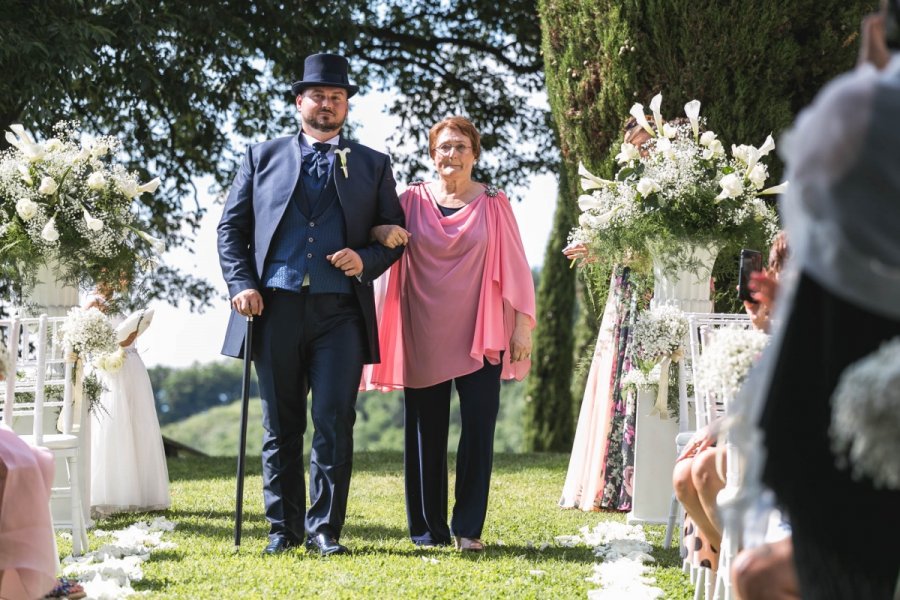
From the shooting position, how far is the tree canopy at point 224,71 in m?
10.5

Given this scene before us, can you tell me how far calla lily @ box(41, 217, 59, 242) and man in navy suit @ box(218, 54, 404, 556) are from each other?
105cm

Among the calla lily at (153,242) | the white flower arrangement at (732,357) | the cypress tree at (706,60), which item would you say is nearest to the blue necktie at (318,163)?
the calla lily at (153,242)

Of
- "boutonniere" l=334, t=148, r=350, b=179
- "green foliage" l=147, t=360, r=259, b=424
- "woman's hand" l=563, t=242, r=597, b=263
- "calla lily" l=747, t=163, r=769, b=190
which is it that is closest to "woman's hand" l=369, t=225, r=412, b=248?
"boutonniere" l=334, t=148, r=350, b=179

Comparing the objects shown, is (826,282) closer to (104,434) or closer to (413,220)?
(413,220)

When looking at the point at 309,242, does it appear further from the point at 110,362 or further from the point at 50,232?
the point at 110,362

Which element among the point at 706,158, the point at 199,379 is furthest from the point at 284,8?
the point at 199,379

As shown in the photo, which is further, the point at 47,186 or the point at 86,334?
the point at 47,186

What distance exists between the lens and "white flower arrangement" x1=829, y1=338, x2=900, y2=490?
1.81 metres

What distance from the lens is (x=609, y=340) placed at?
24.2 feet

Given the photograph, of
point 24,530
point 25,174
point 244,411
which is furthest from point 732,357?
point 25,174

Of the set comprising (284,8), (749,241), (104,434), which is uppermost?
(284,8)

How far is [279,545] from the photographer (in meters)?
5.54

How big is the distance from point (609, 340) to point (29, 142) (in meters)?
3.53

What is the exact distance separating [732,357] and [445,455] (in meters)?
2.53
